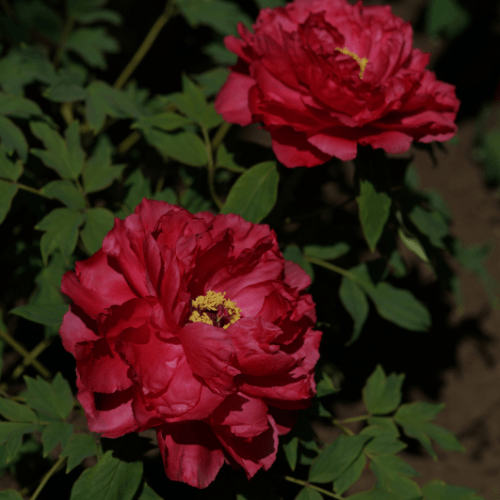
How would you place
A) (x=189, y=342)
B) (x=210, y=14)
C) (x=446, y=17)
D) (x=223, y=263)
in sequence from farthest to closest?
(x=446, y=17) < (x=210, y=14) < (x=223, y=263) < (x=189, y=342)

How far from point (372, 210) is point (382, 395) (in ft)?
1.91

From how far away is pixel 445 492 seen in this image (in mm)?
1335

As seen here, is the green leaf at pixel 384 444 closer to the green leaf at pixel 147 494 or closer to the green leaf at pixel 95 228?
the green leaf at pixel 147 494

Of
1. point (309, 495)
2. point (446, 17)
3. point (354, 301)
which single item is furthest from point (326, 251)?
point (446, 17)

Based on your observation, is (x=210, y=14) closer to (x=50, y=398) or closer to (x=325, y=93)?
(x=325, y=93)

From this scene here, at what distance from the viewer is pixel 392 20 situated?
50.3 inches

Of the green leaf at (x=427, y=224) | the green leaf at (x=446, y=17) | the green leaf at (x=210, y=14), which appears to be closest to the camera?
the green leaf at (x=427, y=224)

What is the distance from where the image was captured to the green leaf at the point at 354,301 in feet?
4.81

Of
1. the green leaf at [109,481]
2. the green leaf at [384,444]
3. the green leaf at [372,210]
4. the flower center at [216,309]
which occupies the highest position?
the green leaf at [372,210]

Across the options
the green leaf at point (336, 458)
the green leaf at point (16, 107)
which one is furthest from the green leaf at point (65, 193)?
the green leaf at point (336, 458)

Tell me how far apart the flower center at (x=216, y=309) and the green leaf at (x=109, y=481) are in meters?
0.36

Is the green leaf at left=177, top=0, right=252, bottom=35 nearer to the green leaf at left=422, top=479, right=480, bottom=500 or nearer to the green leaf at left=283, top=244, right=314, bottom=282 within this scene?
the green leaf at left=283, top=244, right=314, bottom=282

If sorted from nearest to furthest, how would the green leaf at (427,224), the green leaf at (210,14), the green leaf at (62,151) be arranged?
the green leaf at (62,151) → the green leaf at (427,224) → the green leaf at (210,14)

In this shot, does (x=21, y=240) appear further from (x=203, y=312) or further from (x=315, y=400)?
(x=315, y=400)
